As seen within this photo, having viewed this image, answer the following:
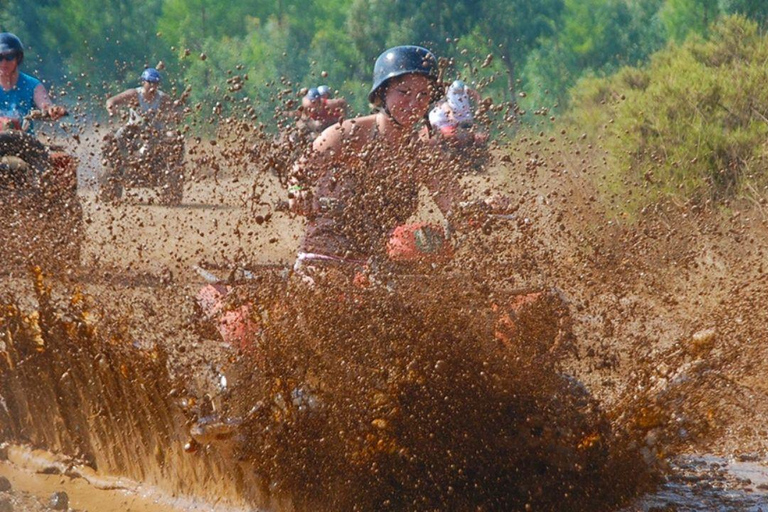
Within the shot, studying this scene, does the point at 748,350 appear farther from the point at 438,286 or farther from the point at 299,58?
the point at 299,58

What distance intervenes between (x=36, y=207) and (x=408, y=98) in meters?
2.18

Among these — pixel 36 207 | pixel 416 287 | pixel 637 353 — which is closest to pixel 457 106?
pixel 416 287

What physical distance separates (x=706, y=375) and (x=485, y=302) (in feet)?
3.28

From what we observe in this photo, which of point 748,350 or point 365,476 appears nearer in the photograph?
point 365,476

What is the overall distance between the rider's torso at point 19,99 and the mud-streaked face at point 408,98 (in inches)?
141

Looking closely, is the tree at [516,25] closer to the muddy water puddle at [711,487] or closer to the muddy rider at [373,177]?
the muddy water puddle at [711,487]

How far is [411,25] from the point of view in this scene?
84.0 feet

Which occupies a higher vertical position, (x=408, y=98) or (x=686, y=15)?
(x=686, y=15)

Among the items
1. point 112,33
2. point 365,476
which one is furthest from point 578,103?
point 112,33

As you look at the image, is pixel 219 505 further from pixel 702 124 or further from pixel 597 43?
pixel 597 43

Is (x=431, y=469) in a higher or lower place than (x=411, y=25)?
lower

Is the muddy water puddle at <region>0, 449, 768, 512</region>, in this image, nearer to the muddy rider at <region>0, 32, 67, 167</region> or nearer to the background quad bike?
the background quad bike

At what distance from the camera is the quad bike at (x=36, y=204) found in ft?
17.3

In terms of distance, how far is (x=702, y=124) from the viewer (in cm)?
948
